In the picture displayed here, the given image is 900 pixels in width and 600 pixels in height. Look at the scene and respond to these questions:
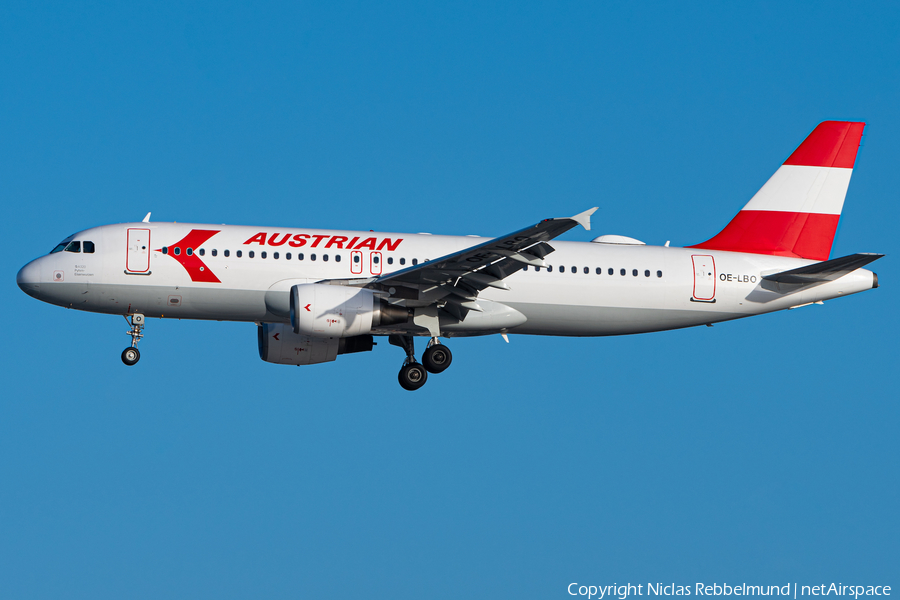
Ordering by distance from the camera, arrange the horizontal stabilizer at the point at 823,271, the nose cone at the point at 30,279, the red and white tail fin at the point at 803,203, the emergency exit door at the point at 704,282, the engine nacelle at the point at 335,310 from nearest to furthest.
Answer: the engine nacelle at the point at 335,310
the nose cone at the point at 30,279
the horizontal stabilizer at the point at 823,271
the emergency exit door at the point at 704,282
the red and white tail fin at the point at 803,203

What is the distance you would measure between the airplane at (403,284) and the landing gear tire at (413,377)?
4 centimetres

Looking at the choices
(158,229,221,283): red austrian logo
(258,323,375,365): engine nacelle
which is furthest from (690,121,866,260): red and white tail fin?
(158,229,221,283): red austrian logo

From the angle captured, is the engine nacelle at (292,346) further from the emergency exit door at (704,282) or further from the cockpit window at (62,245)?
the emergency exit door at (704,282)

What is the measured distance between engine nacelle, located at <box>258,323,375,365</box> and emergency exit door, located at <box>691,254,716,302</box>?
10.1 metres

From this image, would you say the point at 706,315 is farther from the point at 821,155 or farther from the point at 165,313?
the point at 165,313

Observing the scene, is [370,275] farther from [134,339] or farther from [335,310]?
[134,339]

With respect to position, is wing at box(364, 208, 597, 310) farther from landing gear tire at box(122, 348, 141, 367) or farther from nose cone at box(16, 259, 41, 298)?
nose cone at box(16, 259, 41, 298)

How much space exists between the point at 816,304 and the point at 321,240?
15.1m

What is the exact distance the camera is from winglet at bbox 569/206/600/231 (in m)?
22.8

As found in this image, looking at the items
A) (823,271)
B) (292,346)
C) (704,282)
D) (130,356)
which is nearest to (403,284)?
(292,346)

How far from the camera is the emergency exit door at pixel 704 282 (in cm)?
3156

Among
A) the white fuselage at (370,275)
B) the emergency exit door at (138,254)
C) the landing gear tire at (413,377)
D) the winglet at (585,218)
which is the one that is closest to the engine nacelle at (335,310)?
the white fuselage at (370,275)

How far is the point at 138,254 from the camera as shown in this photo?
29.2 meters

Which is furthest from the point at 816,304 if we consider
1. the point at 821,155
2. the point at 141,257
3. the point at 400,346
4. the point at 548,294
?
the point at 141,257
